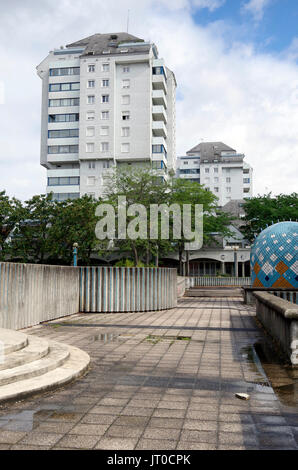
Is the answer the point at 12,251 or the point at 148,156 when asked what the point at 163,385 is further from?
the point at 148,156

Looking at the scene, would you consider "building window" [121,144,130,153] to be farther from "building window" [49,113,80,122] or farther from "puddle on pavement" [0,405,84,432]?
"puddle on pavement" [0,405,84,432]

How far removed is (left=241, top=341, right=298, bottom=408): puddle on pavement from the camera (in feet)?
15.9

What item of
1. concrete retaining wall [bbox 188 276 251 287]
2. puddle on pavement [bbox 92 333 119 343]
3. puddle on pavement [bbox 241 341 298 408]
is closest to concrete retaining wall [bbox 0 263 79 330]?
puddle on pavement [bbox 92 333 119 343]

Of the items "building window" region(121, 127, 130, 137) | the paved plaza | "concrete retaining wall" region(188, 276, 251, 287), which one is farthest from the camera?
"building window" region(121, 127, 130, 137)

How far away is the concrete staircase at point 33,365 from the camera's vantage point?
4.81m

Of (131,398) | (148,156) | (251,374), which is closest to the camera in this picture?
(131,398)

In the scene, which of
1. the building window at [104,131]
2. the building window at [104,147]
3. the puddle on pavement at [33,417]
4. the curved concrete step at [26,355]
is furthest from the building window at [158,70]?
the puddle on pavement at [33,417]

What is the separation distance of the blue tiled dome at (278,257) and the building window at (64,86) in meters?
48.3

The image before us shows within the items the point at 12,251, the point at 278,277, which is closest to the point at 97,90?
the point at 12,251

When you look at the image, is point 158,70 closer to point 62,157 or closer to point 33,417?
point 62,157

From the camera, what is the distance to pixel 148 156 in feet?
191

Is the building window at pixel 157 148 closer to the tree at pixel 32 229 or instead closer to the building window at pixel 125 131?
the building window at pixel 125 131
